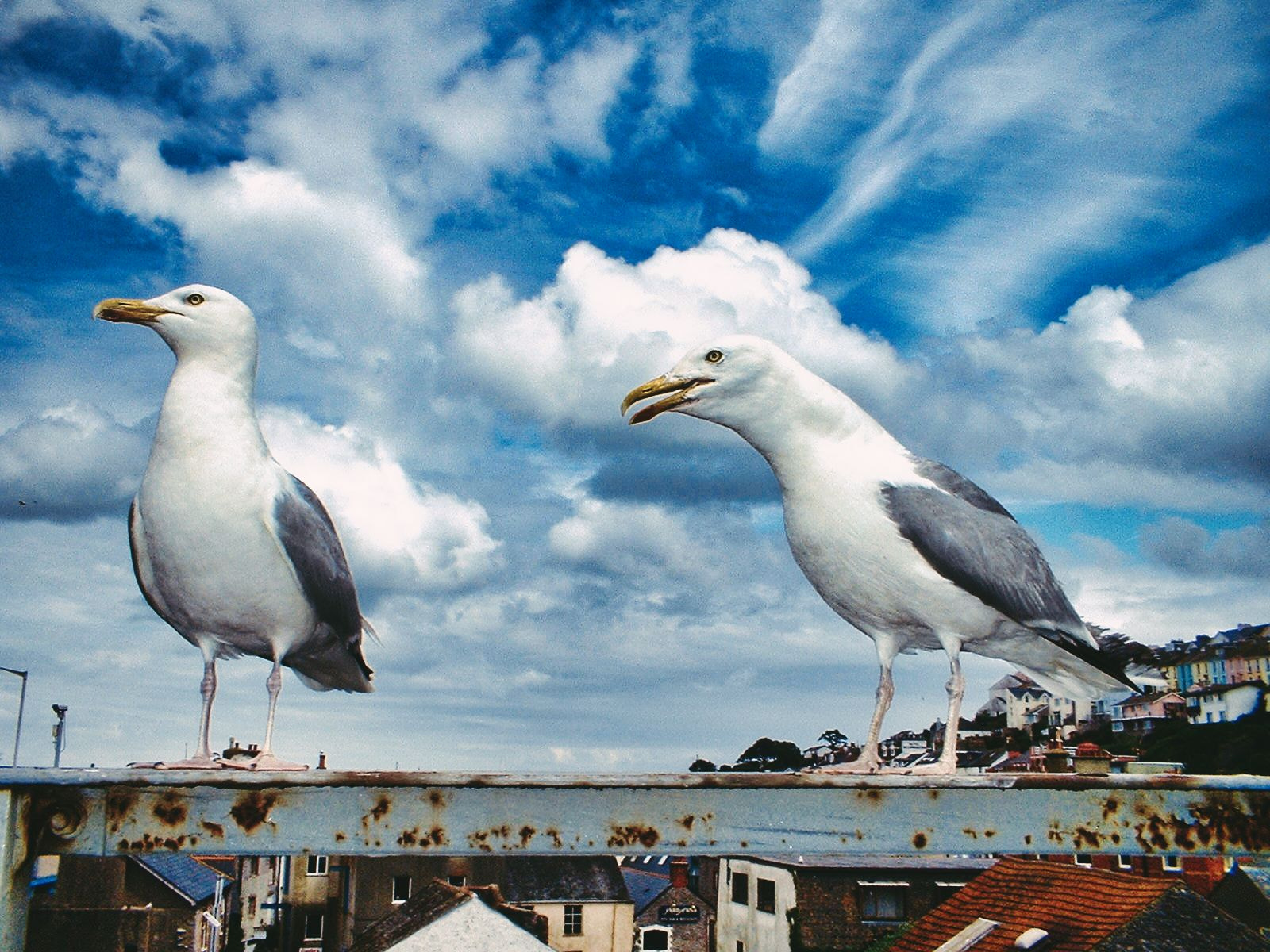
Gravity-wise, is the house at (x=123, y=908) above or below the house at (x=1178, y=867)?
below

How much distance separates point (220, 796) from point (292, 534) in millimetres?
2309

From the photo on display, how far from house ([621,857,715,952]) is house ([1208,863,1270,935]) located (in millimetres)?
21314

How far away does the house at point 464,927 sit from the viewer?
899 inches

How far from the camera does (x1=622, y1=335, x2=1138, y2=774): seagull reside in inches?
242

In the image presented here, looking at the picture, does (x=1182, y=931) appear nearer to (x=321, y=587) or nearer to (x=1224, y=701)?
(x=321, y=587)

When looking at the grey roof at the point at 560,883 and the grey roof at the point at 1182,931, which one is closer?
the grey roof at the point at 1182,931

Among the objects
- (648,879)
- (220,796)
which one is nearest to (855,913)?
(648,879)

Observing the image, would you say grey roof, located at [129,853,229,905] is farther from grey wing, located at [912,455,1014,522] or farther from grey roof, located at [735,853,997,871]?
grey wing, located at [912,455,1014,522]

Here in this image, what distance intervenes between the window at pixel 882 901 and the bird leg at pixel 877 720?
31.2 meters

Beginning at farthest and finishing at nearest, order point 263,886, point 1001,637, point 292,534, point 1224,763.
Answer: point 263,886 → point 1224,763 → point 1001,637 → point 292,534

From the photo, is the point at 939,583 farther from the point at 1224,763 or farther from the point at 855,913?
the point at 1224,763

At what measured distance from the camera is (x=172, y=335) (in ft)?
20.8

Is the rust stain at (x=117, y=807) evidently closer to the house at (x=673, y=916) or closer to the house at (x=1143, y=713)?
the house at (x=673, y=916)

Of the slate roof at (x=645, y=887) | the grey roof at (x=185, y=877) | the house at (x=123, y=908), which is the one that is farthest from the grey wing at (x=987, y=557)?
the slate roof at (x=645, y=887)
